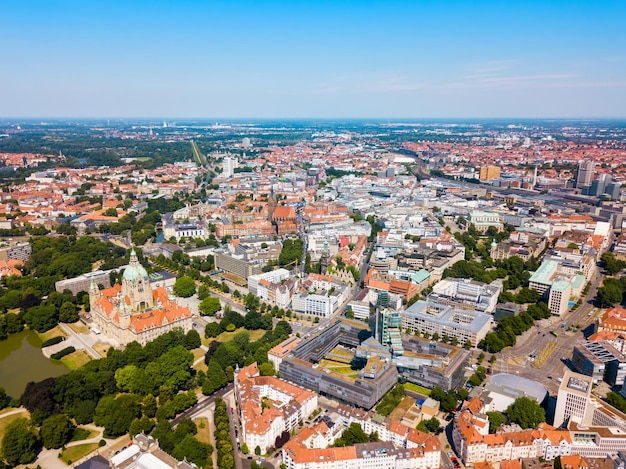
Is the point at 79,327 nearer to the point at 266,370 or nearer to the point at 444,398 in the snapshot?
the point at 266,370

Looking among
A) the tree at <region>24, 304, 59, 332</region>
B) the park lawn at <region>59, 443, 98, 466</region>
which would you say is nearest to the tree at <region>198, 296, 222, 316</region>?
the tree at <region>24, 304, 59, 332</region>

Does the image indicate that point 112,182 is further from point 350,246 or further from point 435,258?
point 435,258

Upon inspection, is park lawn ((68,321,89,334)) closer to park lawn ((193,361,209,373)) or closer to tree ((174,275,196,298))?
tree ((174,275,196,298))

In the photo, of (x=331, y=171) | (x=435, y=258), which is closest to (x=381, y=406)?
(x=435, y=258)

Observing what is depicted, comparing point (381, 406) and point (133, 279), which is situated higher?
point (133, 279)

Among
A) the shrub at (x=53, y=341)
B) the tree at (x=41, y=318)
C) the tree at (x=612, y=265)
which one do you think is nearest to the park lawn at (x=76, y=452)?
the shrub at (x=53, y=341)

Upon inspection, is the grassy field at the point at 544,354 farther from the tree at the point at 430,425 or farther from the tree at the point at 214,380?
the tree at the point at 214,380

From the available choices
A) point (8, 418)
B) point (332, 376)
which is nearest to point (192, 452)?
point (332, 376)
